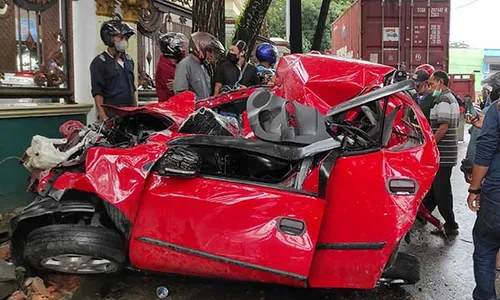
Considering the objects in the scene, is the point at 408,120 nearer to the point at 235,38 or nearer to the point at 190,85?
the point at 190,85

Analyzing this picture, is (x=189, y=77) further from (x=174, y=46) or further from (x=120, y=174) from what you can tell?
(x=120, y=174)

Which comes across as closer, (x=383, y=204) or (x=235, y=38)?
(x=383, y=204)

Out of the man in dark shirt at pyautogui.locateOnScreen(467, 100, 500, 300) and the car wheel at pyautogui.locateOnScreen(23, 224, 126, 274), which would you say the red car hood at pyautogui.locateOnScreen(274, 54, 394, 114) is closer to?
the man in dark shirt at pyautogui.locateOnScreen(467, 100, 500, 300)

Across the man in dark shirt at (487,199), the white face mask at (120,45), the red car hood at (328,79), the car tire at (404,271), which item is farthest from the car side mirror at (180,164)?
the white face mask at (120,45)

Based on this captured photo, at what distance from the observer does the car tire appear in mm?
3850

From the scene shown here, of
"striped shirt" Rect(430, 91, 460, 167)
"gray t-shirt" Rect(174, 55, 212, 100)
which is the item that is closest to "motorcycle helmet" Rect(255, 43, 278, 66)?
"gray t-shirt" Rect(174, 55, 212, 100)

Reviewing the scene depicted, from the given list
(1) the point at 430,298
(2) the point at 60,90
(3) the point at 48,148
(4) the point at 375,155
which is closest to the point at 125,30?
(2) the point at 60,90

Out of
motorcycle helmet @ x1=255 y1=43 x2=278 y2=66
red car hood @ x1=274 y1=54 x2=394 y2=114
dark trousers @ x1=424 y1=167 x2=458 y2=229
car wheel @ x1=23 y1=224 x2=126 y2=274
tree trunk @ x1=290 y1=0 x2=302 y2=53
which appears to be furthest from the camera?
tree trunk @ x1=290 y1=0 x2=302 y2=53

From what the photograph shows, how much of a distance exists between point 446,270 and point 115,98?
4.00m

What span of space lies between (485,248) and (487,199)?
1.10 ft

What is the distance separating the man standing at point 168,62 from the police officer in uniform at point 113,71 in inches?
22.7

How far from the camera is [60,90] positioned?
634cm

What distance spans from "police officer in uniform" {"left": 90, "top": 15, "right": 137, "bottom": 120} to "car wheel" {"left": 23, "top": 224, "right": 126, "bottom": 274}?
7.58ft

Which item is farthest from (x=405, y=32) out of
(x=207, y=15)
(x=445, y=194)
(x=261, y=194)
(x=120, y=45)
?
(x=261, y=194)
